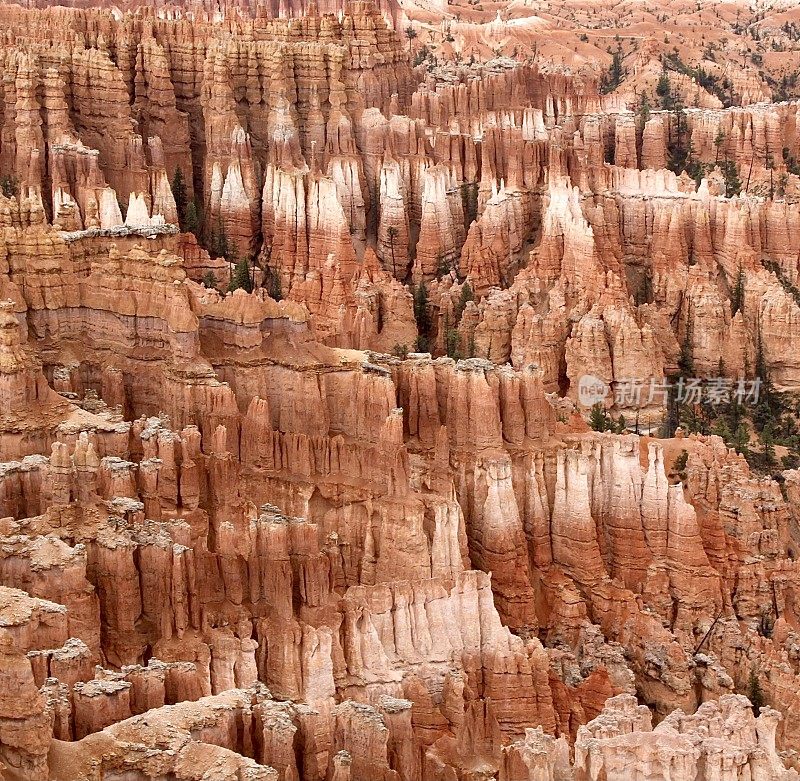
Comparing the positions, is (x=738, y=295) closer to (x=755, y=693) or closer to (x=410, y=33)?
(x=755, y=693)

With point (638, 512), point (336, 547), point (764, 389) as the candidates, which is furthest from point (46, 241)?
point (764, 389)

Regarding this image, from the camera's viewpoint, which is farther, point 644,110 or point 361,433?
point 644,110

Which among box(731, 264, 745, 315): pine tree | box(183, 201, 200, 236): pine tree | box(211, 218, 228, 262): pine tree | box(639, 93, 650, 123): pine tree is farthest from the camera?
box(639, 93, 650, 123): pine tree

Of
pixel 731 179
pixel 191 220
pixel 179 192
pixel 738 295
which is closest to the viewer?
pixel 738 295

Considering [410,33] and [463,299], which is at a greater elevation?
[410,33]

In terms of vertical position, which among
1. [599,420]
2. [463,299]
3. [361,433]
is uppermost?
[361,433]

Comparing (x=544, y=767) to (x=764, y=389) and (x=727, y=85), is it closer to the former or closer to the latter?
(x=764, y=389)

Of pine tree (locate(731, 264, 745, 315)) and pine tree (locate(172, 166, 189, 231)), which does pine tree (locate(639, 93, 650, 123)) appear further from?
pine tree (locate(172, 166, 189, 231))

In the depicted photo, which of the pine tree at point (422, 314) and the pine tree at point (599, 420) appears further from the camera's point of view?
the pine tree at point (422, 314)

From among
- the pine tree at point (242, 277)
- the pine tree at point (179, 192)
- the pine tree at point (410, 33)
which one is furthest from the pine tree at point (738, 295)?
the pine tree at point (410, 33)

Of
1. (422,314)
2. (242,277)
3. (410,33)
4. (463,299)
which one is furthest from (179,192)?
(410,33)

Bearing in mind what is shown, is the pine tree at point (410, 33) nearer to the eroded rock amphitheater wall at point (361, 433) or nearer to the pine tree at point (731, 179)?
the eroded rock amphitheater wall at point (361, 433)

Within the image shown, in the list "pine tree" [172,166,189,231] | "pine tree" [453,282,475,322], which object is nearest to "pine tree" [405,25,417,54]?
"pine tree" [172,166,189,231]
